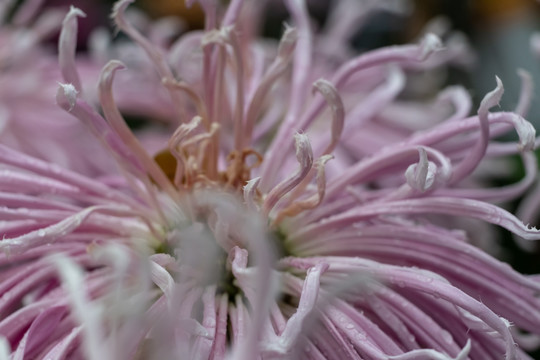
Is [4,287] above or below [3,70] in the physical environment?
below

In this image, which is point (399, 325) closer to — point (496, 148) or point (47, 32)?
point (496, 148)

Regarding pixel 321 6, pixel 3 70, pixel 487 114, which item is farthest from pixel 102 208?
pixel 321 6

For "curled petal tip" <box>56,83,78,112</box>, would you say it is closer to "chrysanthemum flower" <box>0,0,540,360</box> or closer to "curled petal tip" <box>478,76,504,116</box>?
"chrysanthemum flower" <box>0,0,540,360</box>

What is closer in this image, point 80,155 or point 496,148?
point 496,148

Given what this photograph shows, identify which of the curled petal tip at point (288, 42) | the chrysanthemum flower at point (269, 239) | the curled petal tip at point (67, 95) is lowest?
the chrysanthemum flower at point (269, 239)

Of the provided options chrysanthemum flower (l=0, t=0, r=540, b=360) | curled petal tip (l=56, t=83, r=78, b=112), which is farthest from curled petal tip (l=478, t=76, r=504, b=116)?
curled petal tip (l=56, t=83, r=78, b=112)

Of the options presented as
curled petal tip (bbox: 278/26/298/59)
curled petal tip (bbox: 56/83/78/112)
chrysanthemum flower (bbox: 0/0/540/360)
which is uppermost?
curled petal tip (bbox: 56/83/78/112)

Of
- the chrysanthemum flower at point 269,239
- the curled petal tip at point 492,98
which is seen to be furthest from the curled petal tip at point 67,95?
the curled petal tip at point 492,98

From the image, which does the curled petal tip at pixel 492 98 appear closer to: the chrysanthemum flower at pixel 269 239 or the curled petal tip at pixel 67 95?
the chrysanthemum flower at pixel 269 239
